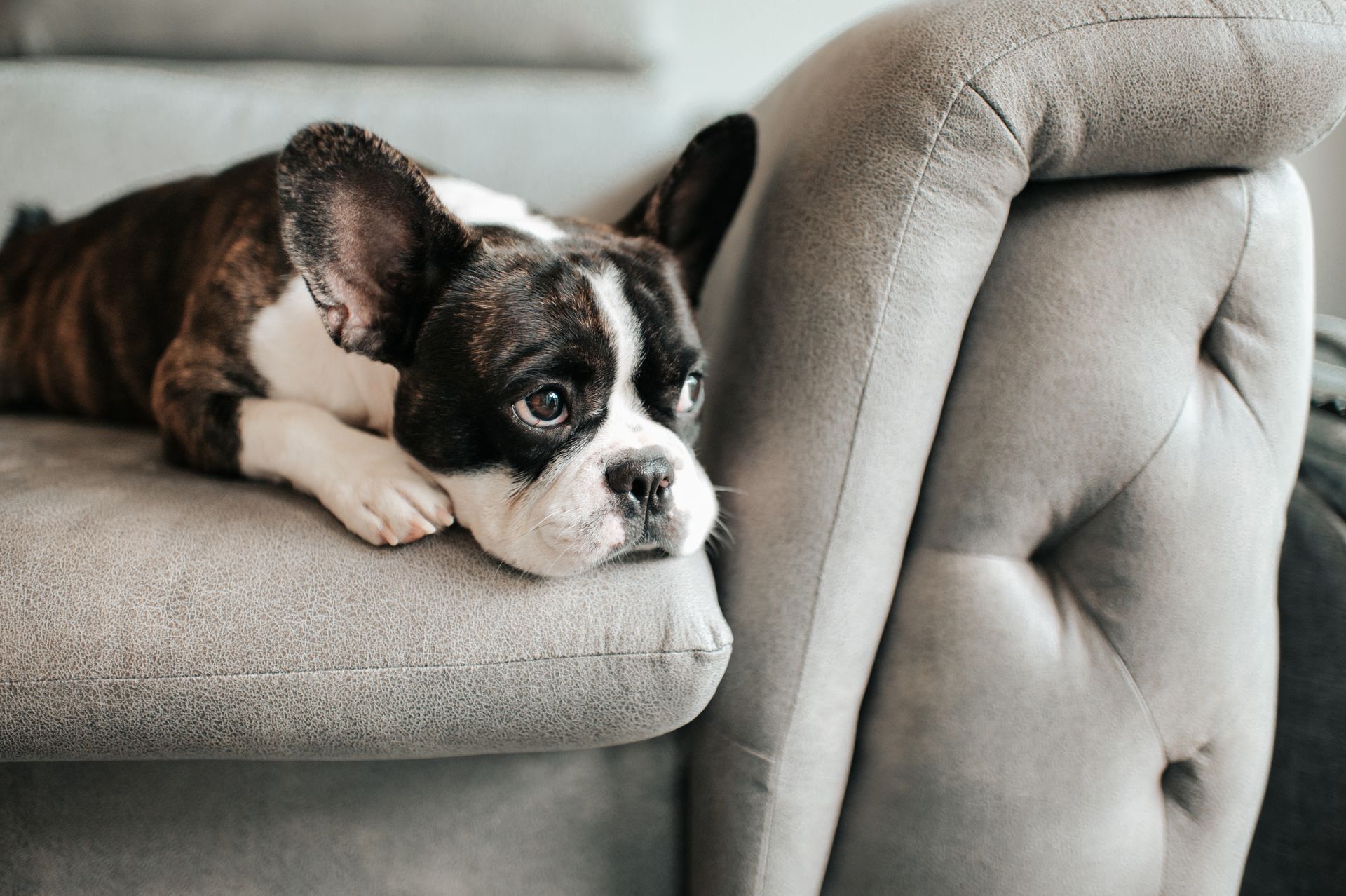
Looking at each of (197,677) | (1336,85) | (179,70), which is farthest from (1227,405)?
(179,70)

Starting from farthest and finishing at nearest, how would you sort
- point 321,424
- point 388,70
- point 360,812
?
point 388,70 < point 321,424 < point 360,812

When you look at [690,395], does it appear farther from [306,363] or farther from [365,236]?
[306,363]

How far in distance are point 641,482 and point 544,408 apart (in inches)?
6.3

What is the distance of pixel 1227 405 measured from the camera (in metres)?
1.12

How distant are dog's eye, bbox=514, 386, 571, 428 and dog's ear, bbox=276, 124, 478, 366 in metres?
0.20

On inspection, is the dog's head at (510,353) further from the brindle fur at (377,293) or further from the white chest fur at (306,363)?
the white chest fur at (306,363)

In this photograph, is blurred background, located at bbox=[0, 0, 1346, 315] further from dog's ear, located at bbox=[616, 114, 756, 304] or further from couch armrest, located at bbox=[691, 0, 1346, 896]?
couch armrest, located at bbox=[691, 0, 1346, 896]

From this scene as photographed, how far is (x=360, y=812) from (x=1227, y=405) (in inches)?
49.8

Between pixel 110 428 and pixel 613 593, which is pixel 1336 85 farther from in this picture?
pixel 110 428

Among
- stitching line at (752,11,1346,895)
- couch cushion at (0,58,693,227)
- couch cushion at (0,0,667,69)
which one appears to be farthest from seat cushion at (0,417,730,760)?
couch cushion at (0,0,667,69)

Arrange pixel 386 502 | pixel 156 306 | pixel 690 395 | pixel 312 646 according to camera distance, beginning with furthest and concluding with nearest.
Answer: pixel 156 306
pixel 690 395
pixel 386 502
pixel 312 646

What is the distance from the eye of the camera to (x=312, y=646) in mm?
912

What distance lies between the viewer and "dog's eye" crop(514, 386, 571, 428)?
1.07 m

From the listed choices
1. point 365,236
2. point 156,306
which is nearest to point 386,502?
point 365,236
